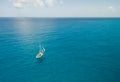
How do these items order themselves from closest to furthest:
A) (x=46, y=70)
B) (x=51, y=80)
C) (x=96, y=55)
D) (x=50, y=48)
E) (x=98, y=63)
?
(x=51, y=80), (x=46, y=70), (x=98, y=63), (x=96, y=55), (x=50, y=48)

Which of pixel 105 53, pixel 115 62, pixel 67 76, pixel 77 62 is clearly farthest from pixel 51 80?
pixel 105 53

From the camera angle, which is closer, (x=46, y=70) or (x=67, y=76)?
(x=67, y=76)

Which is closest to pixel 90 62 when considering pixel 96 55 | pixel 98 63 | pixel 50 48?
pixel 98 63

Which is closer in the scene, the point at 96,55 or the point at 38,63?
the point at 38,63

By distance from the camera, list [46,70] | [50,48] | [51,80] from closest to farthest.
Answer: [51,80] < [46,70] < [50,48]

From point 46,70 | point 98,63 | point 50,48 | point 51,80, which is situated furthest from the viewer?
point 50,48

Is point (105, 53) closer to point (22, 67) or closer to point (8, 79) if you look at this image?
point (22, 67)

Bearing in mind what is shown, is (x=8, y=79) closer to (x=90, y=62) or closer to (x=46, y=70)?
(x=46, y=70)

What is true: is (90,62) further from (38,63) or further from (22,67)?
(22,67)

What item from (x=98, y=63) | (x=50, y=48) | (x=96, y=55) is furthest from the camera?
(x=50, y=48)
